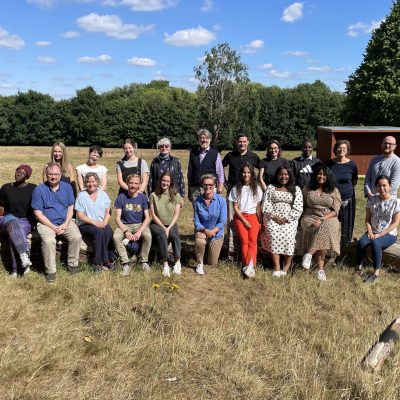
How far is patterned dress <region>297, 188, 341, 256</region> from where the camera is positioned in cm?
570

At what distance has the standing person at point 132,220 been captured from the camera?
18.6 ft

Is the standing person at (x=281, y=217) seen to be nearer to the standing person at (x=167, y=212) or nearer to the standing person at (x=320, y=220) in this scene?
the standing person at (x=320, y=220)

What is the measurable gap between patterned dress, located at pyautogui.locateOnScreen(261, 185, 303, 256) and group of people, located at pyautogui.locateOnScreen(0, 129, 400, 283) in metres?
0.01

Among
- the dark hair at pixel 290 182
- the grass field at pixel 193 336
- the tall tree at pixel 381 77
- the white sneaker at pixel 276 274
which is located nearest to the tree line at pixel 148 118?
the tall tree at pixel 381 77

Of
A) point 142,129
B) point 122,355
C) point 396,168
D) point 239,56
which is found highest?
point 239,56

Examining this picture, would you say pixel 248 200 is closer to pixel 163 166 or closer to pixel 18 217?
pixel 163 166

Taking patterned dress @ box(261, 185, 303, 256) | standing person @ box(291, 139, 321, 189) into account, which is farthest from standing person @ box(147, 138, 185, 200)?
standing person @ box(291, 139, 321, 189)

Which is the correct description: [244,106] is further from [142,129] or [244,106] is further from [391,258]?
[391,258]

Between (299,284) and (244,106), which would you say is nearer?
(299,284)

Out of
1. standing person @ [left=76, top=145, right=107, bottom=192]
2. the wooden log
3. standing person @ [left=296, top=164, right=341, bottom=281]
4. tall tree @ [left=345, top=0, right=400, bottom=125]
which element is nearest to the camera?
the wooden log

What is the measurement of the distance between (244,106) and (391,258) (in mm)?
39542

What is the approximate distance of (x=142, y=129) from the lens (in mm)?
50156

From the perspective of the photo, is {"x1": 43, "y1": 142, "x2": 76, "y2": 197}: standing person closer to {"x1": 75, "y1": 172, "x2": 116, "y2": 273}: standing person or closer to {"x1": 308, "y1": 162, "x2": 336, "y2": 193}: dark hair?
{"x1": 75, "y1": 172, "x2": 116, "y2": 273}: standing person

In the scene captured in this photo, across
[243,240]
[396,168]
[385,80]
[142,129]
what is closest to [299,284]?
[243,240]
